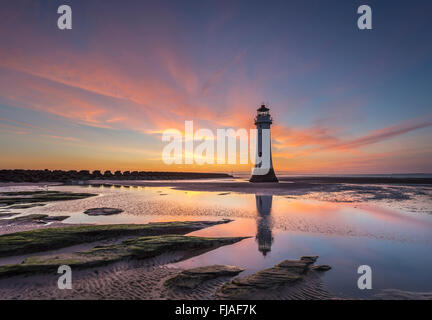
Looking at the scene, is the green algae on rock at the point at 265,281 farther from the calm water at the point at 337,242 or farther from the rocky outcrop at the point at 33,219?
the rocky outcrop at the point at 33,219

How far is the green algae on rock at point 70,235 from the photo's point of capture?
7.30m

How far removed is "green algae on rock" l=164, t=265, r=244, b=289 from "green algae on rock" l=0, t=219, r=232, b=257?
448 cm

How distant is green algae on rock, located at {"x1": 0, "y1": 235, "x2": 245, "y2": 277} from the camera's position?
5.47 meters

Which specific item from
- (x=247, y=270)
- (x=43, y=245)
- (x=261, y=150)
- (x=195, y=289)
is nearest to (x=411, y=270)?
(x=247, y=270)

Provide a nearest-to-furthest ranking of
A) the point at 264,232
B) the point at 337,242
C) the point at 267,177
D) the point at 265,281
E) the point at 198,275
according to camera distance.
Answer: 1. the point at 265,281
2. the point at 198,275
3. the point at 337,242
4. the point at 264,232
5. the point at 267,177

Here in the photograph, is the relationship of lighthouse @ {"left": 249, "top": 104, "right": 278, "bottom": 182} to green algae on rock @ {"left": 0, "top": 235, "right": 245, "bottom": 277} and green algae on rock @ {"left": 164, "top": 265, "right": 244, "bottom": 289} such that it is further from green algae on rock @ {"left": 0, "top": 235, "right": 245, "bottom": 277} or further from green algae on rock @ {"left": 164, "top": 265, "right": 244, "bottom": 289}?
green algae on rock @ {"left": 164, "top": 265, "right": 244, "bottom": 289}

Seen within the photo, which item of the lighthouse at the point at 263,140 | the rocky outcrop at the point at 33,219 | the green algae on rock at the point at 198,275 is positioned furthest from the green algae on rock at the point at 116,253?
the lighthouse at the point at 263,140

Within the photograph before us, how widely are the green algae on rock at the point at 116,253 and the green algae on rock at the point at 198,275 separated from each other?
1.88 m

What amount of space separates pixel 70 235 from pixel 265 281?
26.0 ft

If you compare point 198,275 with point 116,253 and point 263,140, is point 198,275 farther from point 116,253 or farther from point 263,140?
point 263,140

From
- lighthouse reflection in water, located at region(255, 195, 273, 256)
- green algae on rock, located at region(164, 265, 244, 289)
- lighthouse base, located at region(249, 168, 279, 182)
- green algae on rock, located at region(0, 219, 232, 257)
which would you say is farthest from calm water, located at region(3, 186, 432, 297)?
lighthouse base, located at region(249, 168, 279, 182)

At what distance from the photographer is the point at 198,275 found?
5270 millimetres

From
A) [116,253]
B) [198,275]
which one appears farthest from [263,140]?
[198,275]
